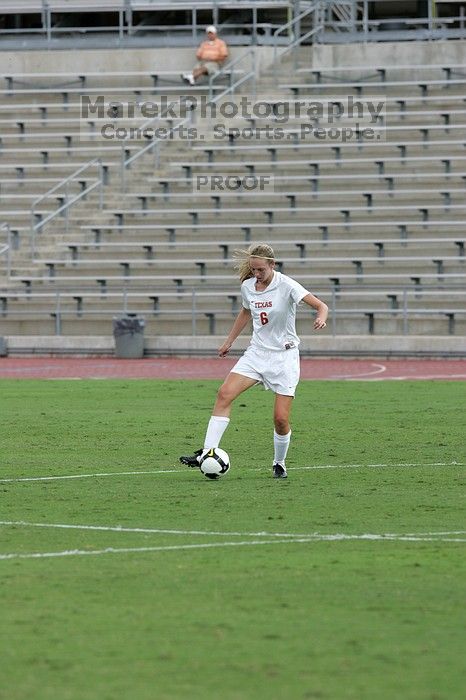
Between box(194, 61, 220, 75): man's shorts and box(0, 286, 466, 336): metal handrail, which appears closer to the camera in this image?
box(0, 286, 466, 336): metal handrail

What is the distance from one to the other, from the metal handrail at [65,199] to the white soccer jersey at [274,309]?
21041 mm

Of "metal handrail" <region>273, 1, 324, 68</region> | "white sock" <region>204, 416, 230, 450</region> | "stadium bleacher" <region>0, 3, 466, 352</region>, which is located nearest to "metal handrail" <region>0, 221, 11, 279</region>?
"stadium bleacher" <region>0, 3, 466, 352</region>

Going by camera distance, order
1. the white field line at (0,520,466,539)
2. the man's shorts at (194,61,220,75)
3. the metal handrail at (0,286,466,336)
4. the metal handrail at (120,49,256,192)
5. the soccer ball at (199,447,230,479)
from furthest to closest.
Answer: the man's shorts at (194,61,220,75) < the metal handrail at (120,49,256,192) < the metal handrail at (0,286,466,336) < the soccer ball at (199,447,230,479) < the white field line at (0,520,466,539)

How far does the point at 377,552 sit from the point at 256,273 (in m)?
4.14

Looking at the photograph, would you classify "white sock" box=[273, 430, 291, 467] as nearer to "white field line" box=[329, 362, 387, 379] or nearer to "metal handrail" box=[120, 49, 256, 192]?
"white field line" box=[329, 362, 387, 379]

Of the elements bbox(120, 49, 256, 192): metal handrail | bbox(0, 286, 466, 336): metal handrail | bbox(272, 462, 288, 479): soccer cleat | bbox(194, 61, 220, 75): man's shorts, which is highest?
bbox(194, 61, 220, 75): man's shorts

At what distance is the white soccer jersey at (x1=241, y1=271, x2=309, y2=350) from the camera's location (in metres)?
12.4

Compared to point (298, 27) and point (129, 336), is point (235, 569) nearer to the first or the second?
point (129, 336)

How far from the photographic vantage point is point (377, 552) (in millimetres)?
8695

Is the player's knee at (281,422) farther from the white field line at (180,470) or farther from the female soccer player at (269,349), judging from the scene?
the white field line at (180,470)

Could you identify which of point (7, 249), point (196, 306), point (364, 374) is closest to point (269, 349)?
point (364, 374)

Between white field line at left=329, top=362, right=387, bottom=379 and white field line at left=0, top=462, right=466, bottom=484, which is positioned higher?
white field line at left=0, top=462, right=466, bottom=484

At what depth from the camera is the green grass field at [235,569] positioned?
5.98m

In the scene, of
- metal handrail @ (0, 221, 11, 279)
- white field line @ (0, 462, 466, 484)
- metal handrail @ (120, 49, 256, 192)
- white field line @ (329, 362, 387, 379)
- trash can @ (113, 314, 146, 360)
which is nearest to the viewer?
white field line @ (0, 462, 466, 484)
